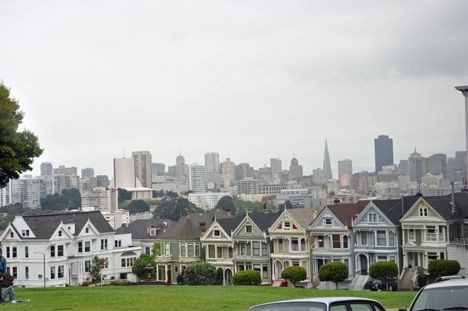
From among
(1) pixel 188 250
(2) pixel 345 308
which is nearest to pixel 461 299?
(2) pixel 345 308

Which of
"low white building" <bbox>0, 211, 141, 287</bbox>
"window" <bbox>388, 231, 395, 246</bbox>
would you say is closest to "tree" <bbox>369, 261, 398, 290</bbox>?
"window" <bbox>388, 231, 395, 246</bbox>

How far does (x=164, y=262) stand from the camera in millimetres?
68000

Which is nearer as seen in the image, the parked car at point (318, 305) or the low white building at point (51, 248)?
the parked car at point (318, 305)

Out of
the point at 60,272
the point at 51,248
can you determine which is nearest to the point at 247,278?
the point at 60,272

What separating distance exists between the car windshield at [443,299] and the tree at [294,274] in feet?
144

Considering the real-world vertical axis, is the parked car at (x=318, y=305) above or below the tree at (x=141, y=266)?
above

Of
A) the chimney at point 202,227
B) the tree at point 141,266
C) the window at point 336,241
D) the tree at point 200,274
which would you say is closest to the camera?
the window at point 336,241

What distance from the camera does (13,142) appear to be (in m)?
28.4

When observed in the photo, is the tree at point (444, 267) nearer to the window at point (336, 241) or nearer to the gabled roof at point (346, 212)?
the gabled roof at point (346, 212)

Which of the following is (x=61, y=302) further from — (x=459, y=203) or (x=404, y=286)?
(x=459, y=203)

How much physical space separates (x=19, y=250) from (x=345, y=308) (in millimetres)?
61065

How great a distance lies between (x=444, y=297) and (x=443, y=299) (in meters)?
0.05

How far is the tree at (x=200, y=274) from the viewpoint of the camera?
202ft

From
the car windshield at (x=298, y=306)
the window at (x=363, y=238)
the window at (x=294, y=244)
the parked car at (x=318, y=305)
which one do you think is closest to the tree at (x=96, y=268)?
the window at (x=294, y=244)
